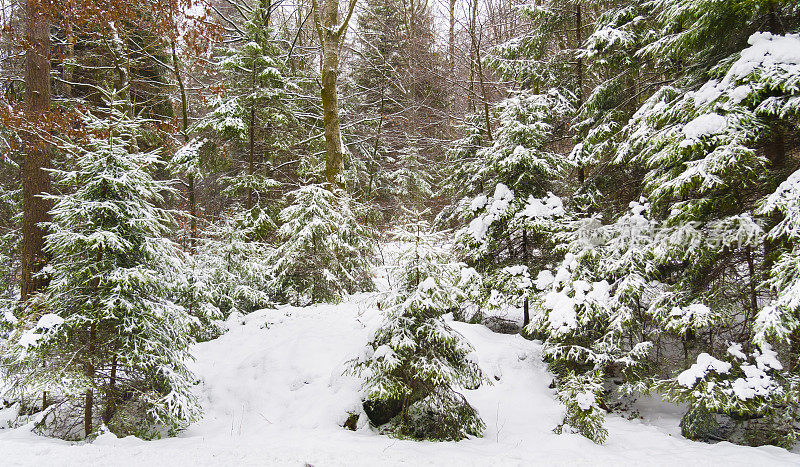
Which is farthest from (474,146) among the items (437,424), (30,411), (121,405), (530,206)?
(30,411)

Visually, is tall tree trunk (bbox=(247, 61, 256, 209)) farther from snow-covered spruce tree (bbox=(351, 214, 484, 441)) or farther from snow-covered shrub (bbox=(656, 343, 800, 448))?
snow-covered shrub (bbox=(656, 343, 800, 448))

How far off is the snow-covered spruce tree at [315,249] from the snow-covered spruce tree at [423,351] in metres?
4.00

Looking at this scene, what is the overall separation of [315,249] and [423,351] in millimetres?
4804

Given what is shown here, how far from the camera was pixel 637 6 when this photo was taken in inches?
314

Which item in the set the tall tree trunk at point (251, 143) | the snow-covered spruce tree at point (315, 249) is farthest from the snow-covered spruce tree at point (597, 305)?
the tall tree trunk at point (251, 143)

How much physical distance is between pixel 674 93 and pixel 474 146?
4.92 m

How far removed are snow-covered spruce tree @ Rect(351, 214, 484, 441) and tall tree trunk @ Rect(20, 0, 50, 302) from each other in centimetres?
571

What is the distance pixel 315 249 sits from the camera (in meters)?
9.31

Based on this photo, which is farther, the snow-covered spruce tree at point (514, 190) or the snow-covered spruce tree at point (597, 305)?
the snow-covered spruce tree at point (514, 190)

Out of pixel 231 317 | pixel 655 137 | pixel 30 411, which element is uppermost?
pixel 655 137

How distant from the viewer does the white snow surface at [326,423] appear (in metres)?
4.30

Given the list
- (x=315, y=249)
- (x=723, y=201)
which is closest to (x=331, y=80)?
(x=315, y=249)

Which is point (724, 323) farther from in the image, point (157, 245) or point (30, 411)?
point (30, 411)

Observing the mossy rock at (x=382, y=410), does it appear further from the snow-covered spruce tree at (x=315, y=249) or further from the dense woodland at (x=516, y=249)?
the snow-covered spruce tree at (x=315, y=249)
